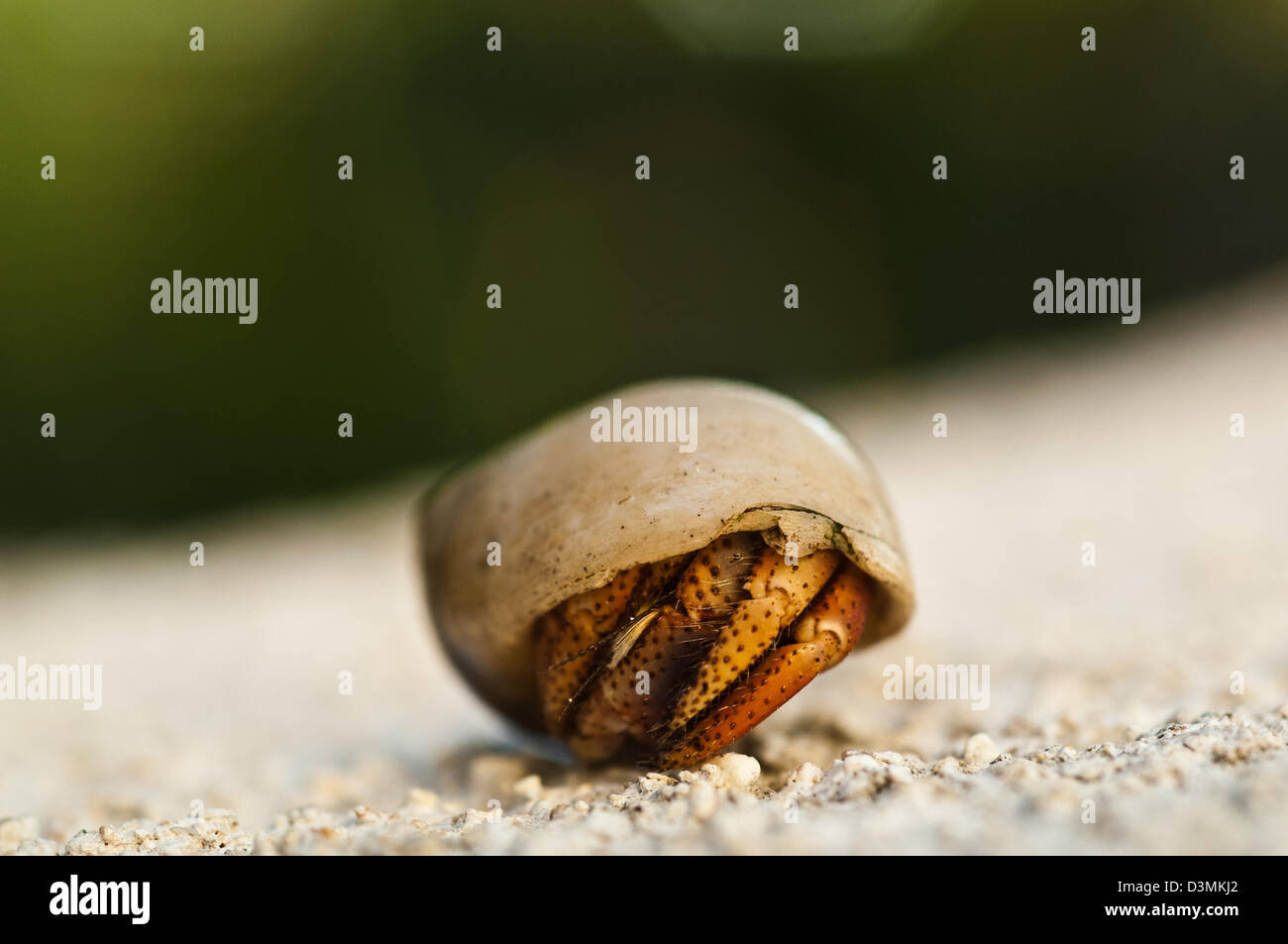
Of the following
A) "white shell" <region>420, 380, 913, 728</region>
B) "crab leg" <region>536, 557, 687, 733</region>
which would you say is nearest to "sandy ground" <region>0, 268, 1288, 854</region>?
"crab leg" <region>536, 557, 687, 733</region>

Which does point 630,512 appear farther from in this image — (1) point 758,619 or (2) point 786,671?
(2) point 786,671

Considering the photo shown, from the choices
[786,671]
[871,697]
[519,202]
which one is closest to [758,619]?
[786,671]

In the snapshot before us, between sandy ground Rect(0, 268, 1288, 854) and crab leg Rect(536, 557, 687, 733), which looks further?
crab leg Rect(536, 557, 687, 733)

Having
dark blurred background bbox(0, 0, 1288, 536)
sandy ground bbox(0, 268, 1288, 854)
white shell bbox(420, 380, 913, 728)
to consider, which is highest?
dark blurred background bbox(0, 0, 1288, 536)

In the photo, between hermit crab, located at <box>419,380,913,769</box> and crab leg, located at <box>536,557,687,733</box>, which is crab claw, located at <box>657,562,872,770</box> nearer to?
hermit crab, located at <box>419,380,913,769</box>

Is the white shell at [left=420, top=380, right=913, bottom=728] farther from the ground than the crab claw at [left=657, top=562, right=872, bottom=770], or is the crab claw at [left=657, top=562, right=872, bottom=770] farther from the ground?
the white shell at [left=420, top=380, right=913, bottom=728]

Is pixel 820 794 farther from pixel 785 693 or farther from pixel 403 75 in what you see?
pixel 403 75

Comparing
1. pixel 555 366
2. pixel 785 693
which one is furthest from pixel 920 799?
pixel 555 366

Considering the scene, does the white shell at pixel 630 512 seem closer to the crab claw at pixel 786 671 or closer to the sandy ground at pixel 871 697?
the crab claw at pixel 786 671
